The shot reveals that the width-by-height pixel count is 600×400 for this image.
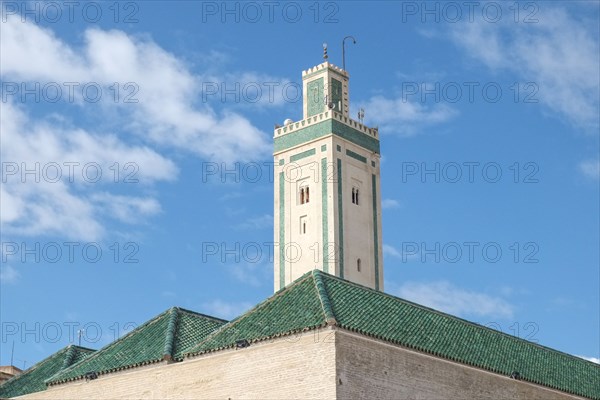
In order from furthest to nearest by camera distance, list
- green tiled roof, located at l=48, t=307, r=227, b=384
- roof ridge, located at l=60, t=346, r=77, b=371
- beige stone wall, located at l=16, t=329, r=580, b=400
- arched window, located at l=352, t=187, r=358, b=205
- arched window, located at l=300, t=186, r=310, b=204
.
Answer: arched window, located at l=352, t=187, r=358, b=205 < arched window, located at l=300, t=186, r=310, b=204 < roof ridge, located at l=60, t=346, r=77, b=371 < green tiled roof, located at l=48, t=307, r=227, b=384 < beige stone wall, located at l=16, t=329, r=580, b=400

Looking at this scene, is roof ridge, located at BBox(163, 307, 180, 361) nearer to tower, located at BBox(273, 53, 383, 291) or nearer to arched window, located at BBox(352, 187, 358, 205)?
tower, located at BBox(273, 53, 383, 291)

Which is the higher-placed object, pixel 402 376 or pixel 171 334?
pixel 171 334

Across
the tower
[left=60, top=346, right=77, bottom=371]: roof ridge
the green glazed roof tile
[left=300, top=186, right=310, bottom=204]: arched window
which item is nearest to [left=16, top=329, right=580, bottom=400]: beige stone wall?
the green glazed roof tile

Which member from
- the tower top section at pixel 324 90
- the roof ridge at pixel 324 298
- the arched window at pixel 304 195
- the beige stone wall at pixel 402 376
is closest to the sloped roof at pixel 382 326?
the roof ridge at pixel 324 298

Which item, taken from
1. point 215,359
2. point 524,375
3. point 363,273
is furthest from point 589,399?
point 363,273

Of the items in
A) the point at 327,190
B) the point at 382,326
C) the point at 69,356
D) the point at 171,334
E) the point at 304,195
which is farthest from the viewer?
the point at 304,195

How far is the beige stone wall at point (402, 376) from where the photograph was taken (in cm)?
1473

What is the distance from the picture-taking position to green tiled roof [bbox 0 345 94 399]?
65.6 ft

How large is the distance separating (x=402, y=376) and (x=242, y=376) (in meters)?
2.58

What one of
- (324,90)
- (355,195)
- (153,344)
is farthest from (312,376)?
(324,90)

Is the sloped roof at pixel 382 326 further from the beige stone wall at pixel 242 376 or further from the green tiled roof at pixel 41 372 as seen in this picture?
the green tiled roof at pixel 41 372

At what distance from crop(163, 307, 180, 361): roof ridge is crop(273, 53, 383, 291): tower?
1108cm

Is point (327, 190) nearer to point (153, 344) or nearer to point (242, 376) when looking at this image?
point (153, 344)

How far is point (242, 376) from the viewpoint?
1559 cm
